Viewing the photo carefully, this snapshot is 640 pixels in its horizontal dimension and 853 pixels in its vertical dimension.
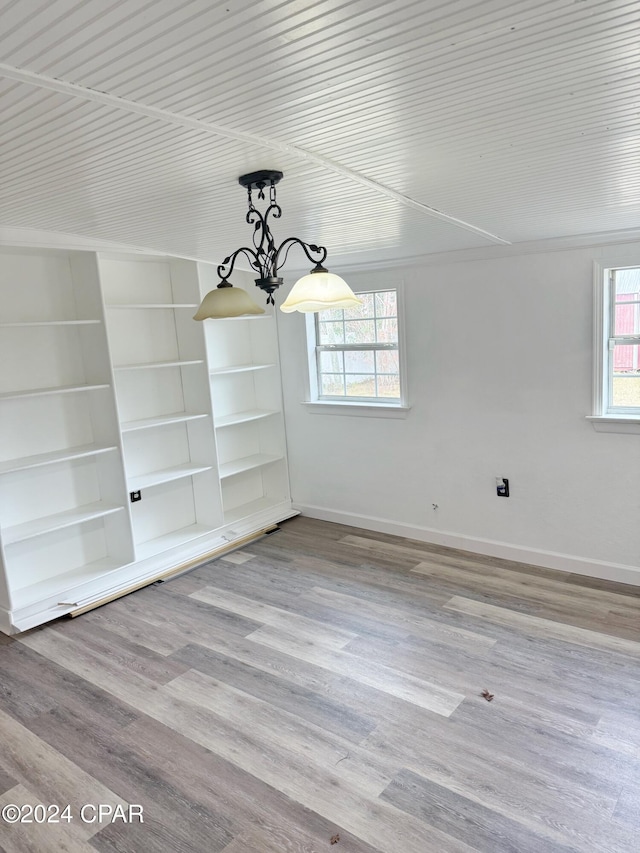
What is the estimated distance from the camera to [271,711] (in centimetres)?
295

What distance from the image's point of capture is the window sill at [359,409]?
4.99 meters

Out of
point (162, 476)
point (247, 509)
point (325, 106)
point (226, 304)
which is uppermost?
point (325, 106)

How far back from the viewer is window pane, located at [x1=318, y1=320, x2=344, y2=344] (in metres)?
5.34

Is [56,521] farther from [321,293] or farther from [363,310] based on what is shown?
[363,310]

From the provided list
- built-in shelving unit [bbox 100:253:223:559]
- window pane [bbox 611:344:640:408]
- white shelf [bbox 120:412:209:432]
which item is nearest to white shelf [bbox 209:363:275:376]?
built-in shelving unit [bbox 100:253:223:559]

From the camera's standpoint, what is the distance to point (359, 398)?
534 cm

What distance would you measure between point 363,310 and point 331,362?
58 centimetres

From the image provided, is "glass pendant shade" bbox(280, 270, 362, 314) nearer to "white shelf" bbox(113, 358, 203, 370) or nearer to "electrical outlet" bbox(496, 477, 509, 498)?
"white shelf" bbox(113, 358, 203, 370)

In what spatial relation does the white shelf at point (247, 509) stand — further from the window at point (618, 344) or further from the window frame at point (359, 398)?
the window at point (618, 344)

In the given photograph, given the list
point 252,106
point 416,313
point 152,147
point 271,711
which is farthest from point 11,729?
point 416,313

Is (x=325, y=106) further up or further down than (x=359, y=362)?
further up

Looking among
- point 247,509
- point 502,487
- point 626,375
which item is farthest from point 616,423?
point 247,509

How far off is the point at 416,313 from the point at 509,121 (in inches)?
110

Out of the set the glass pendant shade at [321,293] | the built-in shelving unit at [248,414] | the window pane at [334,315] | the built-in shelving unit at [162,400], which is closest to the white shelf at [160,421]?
A: the built-in shelving unit at [162,400]
